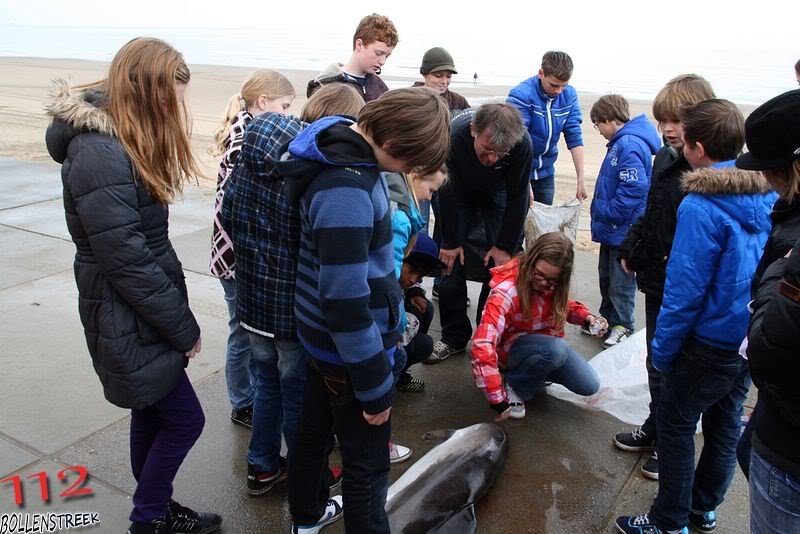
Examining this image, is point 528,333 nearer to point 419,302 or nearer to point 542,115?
point 419,302

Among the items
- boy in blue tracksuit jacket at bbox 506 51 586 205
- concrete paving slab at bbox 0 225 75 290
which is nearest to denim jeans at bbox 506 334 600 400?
boy in blue tracksuit jacket at bbox 506 51 586 205

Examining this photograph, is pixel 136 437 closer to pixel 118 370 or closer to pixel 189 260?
pixel 118 370

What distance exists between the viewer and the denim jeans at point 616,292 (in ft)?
15.5

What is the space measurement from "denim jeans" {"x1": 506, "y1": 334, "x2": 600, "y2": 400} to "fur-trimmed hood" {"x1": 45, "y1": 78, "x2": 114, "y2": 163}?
2496mm

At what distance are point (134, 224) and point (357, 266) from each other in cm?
84

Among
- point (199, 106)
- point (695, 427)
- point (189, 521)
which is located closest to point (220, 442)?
point (189, 521)

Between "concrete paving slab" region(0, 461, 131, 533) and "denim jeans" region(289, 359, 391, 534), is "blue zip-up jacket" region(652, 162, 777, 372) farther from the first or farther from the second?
"concrete paving slab" region(0, 461, 131, 533)

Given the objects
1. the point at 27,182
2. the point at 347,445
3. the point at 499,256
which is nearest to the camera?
the point at 347,445

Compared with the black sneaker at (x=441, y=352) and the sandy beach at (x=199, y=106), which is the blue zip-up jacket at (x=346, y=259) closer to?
the sandy beach at (x=199, y=106)

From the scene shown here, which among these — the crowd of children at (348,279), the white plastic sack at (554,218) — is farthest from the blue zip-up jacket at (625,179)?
the crowd of children at (348,279)

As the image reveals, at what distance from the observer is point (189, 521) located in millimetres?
2820

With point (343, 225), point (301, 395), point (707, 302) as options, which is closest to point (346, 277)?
point (343, 225)

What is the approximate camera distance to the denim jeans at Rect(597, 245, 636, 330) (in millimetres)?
4723

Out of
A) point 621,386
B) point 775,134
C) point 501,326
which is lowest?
point 621,386
